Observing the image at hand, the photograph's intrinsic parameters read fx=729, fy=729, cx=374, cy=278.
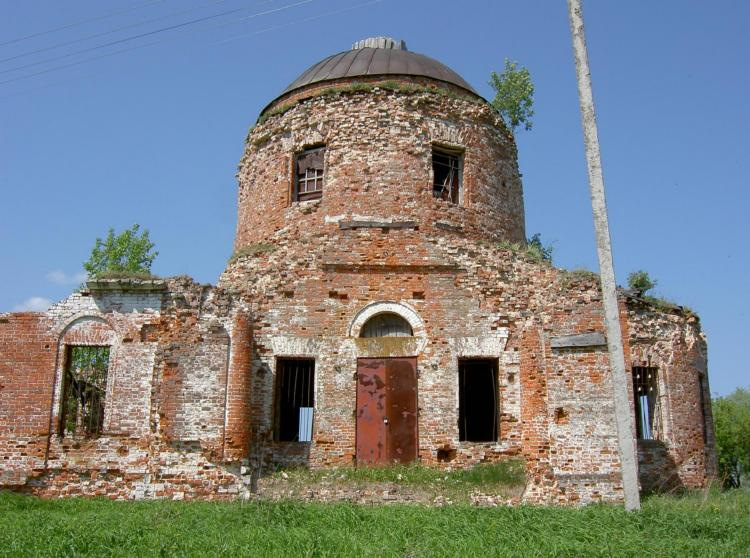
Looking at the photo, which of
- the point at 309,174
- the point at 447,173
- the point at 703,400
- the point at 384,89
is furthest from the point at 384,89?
the point at 703,400

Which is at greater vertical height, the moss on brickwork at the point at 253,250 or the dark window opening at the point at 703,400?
the moss on brickwork at the point at 253,250

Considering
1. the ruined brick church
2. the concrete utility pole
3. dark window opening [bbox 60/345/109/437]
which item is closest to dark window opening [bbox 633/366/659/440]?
the ruined brick church

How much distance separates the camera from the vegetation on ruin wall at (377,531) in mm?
7312

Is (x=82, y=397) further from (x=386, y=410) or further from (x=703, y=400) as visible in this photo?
(x=703, y=400)

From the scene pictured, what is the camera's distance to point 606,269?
9.41 meters

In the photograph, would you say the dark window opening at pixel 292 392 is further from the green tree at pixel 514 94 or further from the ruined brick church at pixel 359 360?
the green tree at pixel 514 94

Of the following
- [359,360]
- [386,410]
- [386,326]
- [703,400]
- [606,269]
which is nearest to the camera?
[606,269]

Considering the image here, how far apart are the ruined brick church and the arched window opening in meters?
0.03

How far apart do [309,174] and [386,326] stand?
4024 millimetres

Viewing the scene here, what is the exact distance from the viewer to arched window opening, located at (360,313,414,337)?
13.9 metres

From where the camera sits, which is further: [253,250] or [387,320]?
[253,250]

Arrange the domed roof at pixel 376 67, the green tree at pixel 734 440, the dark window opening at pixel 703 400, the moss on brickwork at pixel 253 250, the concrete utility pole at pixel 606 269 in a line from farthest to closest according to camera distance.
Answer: the green tree at pixel 734 440 → the domed roof at pixel 376 67 → the moss on brickwork at pixel 253 250 → the dark window opening at pixel 703 400 → the concrete utility pole at pixel 606 269

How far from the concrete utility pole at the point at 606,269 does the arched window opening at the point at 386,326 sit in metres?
5.17

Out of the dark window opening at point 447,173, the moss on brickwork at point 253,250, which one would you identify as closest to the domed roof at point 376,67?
the dark window opening at point 447,173
